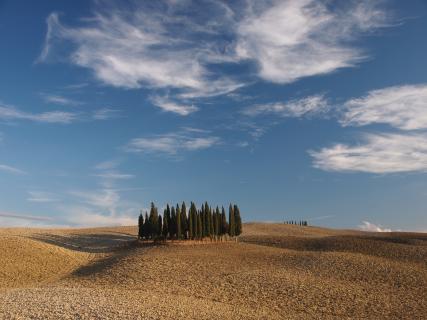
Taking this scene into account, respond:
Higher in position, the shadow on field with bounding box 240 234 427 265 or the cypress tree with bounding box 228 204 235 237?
the cypress tree with bounding box 228 204 235 237

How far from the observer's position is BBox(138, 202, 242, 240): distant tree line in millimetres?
67500

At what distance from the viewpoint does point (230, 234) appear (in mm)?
72750

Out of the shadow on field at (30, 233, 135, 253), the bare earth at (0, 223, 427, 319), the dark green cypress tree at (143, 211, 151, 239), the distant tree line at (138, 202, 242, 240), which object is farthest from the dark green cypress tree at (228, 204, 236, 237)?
the shadow on field at (30, 233, 135, 253)

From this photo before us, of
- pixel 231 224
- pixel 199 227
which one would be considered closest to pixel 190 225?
pixel 199 227

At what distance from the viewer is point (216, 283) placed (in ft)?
116

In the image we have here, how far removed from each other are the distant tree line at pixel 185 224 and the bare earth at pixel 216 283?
10636 millimetres

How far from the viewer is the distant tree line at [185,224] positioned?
67500 mm

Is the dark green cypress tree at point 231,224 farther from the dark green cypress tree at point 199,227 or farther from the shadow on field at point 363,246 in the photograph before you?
the dark green cypress tree at point 199,227

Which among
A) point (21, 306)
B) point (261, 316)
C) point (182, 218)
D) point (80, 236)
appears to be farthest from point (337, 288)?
point (80, 236)

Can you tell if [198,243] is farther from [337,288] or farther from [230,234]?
[337,288]

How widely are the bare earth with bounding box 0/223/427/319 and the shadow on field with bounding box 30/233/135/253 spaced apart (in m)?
6.18

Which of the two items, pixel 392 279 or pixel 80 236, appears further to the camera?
pixel 80 236

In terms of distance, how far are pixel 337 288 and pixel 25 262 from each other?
3177 centimetres

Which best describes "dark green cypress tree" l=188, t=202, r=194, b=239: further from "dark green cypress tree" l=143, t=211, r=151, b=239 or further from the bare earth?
the bare earth
